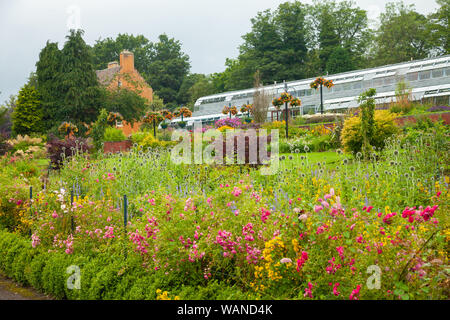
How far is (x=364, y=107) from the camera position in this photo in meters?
9.54

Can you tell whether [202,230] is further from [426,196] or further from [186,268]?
[426,196]

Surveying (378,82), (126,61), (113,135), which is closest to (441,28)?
(378,82)

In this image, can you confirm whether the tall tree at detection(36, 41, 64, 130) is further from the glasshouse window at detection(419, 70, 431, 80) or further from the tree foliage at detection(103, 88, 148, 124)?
the glasshouse window at detection(419, 70, 431, 80)

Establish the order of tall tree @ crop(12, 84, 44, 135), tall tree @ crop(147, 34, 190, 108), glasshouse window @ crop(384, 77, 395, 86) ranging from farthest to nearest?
tall tree @ crop(147, 34, 190, 108), glasshouse window @ crop(384, 77, 395, 86), tall tree @ crop(12, 84, 44, 135)

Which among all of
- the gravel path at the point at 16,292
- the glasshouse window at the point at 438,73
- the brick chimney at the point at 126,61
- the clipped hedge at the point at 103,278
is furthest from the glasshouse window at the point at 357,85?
the gravel path at the point at 16,292

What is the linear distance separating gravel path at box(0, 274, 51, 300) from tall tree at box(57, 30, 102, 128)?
21322 millimetres

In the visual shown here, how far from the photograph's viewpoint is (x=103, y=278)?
345 cm

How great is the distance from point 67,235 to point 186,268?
1816 mm

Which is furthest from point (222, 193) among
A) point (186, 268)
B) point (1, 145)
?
point (1, 145)

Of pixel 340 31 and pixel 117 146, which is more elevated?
pixel 340 31

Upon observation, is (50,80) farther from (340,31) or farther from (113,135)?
(340,31)

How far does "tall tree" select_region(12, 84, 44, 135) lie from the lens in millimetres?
23609

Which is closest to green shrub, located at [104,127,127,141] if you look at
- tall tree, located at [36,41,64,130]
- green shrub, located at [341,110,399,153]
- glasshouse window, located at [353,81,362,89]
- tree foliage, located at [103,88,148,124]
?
tree foliage, located at [103,88,148,124]

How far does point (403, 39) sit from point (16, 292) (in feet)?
130
